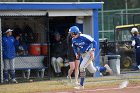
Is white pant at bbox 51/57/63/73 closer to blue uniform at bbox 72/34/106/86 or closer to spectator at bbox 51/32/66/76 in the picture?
spectator at bbox 51/32/66/76

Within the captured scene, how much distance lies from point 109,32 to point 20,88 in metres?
19.4

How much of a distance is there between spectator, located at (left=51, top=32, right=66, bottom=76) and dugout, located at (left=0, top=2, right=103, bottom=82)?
0.34 m

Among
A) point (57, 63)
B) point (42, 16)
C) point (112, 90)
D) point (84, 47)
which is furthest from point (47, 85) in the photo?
point (42, 16)

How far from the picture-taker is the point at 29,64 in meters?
19.5

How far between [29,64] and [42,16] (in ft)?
6.50

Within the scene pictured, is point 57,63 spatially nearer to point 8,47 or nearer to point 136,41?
point 8,47

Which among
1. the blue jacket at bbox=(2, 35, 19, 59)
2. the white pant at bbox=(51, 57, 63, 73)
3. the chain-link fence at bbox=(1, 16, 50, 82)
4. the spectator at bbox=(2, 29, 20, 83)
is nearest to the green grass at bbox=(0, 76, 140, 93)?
the spectator at bbox=(2, 29, 20, 83)

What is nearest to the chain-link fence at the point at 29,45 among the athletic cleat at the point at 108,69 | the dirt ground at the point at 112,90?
the athletic cleat at the point at 108,69

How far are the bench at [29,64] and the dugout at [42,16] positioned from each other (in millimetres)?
329

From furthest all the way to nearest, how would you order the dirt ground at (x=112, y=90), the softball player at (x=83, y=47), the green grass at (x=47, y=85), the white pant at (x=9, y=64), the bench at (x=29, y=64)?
the bench at (x=29, y=64), the white pant at (x=9, y=64), the green grass at (x=47, y=85), the softball player at (x=83, y=47), the dirt ground at (x=112, y=90)

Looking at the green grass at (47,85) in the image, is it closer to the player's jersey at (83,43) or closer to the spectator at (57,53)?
the player's jersey at (83,43)

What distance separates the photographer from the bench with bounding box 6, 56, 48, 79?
19266mm

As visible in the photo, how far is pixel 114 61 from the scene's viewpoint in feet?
69.6

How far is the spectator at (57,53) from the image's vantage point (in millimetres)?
20125
